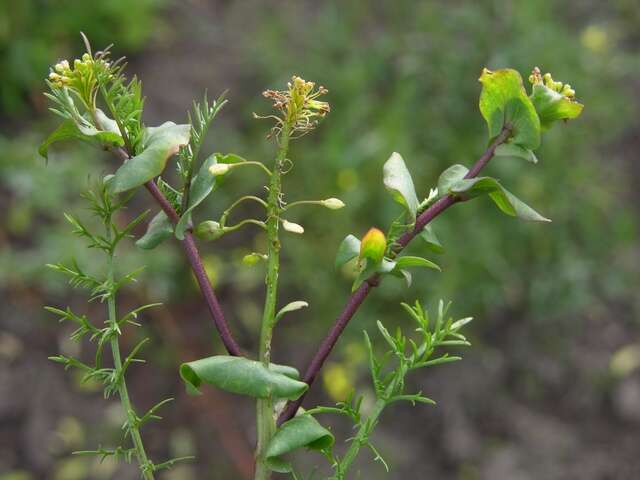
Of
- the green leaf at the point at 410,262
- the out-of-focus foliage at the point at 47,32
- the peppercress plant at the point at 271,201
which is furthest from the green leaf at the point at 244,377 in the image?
→ the out-of-focus foliage at the point at 47,32

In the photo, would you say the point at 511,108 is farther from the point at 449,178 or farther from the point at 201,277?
the point at 201,277

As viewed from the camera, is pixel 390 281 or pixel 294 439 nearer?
pixel 294 439

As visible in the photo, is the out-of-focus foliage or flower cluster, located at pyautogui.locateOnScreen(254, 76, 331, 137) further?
the out-of-focus foliage

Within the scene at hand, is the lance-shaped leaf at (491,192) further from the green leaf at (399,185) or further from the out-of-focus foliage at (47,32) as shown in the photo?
the out-of-focus foliage at (47,32)

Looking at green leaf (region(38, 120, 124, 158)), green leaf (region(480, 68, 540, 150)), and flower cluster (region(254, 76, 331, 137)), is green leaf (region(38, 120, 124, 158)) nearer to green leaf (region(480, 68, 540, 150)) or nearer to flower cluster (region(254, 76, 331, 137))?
flower cluster (region(254, 76, 331, 137))

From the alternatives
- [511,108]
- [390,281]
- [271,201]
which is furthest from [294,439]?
[390,281]

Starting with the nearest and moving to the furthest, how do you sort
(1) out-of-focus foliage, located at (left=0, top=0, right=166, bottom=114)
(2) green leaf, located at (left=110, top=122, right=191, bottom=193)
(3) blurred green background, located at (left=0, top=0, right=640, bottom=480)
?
(2) green leaf, located at (left=110, top=122, right=191, bottom=193) < (3) blurred green background, located at (left=0, top=0, right=640, bottom=480) < (1) out-of-focus foliage, located at (left=0, top=0, right=166, bottom=114)

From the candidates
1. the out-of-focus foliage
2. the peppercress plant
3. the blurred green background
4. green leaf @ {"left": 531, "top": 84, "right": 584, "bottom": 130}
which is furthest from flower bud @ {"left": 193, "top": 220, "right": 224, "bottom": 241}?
the out-of-focus foliage
